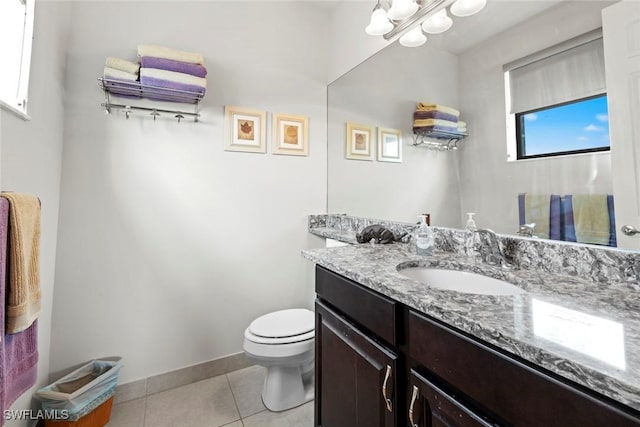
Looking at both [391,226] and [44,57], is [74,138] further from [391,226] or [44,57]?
[391,226]

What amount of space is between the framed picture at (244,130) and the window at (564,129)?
1463mm

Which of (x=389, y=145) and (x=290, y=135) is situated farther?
(x=290, y=135)

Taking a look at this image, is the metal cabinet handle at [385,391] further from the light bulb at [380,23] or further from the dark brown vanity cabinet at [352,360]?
the light bulb at [380,23]

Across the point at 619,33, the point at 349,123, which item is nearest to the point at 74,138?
the point at 349,123

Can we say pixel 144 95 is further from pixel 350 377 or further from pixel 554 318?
pixel 554 318

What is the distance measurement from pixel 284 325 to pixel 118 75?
5.21 ft

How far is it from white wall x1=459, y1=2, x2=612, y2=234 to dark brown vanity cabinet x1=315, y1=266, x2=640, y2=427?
663 millimetres

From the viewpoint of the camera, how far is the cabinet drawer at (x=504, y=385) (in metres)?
0.40

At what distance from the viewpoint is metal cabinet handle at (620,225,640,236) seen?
769 millimetres

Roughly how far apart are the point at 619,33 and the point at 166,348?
7.95 ft

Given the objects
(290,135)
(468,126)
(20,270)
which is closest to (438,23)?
(468,126)

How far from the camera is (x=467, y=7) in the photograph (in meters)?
1.17

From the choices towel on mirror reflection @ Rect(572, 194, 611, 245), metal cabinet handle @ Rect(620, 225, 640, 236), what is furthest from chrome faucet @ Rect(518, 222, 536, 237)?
metal cabinet handle @ Rect(620, 225, 640, 236)

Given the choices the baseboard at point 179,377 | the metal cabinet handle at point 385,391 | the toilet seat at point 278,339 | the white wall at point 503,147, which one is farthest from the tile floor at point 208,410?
the white wall at point 503,147
